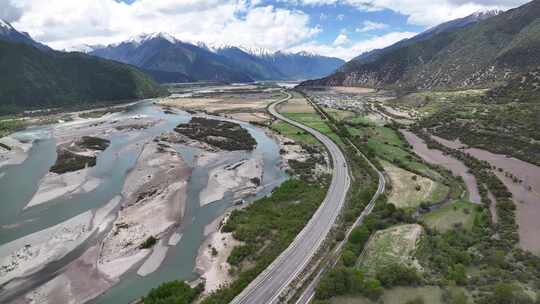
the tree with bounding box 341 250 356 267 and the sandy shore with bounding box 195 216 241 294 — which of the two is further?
the tree with bounding box 341 250 356 267

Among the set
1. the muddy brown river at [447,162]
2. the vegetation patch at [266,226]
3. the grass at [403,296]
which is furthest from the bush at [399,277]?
the muddy brown river at [447,162]

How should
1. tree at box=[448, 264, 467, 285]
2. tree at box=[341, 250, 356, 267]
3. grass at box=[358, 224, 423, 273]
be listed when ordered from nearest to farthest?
tree at box=[448, 264, 467, 285] → tree at box=[341, 250, 356, 267] → grass at box=[358, 224, 423, 273]

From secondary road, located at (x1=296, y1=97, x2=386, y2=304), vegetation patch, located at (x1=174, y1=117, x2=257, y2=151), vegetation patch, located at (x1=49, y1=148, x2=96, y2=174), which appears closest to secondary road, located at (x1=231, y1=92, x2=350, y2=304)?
secondary road, located at (x1=296, y1=97, x2=386, y2=304)

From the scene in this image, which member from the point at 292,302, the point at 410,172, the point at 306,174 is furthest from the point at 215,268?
the point at 410,172

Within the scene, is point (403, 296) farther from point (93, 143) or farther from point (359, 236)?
point (93, 143)

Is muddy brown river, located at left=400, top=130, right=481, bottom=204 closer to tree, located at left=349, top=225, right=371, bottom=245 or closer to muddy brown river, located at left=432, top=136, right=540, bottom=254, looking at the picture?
muddy brown river, located at left=432, top=136, right=540, bottom=254

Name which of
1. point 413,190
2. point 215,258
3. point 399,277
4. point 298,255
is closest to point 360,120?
point 413,190

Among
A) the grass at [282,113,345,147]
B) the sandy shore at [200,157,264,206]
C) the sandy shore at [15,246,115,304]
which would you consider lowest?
the sandy shore at [15,246,115,304]

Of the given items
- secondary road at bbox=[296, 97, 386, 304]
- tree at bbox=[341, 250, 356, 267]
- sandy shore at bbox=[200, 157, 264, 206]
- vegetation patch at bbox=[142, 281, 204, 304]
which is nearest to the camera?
vegetation patch at bbox=[142, 281, 204, 304]

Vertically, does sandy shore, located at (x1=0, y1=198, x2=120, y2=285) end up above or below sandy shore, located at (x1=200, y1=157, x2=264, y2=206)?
below
